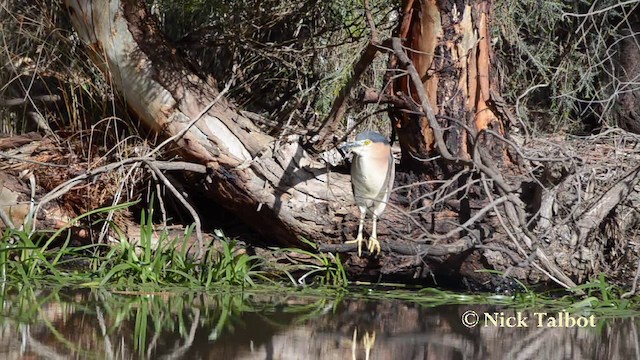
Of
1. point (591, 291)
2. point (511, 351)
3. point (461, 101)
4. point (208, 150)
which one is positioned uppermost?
point (461, 101)

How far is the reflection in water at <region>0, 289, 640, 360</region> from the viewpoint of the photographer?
3111 millimetres

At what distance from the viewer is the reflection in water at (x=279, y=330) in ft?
10.2

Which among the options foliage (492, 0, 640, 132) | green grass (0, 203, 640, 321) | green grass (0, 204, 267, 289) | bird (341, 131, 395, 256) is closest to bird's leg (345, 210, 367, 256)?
bird (341, 131, 395, 256)

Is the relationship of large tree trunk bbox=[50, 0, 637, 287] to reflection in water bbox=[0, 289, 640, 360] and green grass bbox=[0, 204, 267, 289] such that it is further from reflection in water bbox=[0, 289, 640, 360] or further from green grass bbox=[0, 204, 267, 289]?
reflection in water bbox=[0, 289, 640, 360]

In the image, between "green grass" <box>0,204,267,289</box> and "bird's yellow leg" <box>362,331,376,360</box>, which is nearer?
"bird's yellow leg" <box>362,331,376,360</box>

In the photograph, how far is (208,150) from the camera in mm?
5480

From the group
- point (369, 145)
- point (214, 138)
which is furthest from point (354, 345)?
point (214, 138)

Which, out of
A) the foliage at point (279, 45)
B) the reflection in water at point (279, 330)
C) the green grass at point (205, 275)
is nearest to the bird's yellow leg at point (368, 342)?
the reflection in water at point (279, 330)

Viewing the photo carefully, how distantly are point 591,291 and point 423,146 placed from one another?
125 centimetres

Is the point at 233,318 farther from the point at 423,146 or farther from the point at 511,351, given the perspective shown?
the point at 423,146

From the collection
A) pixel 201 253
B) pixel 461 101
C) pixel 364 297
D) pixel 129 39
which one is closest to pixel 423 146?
pixel 461 101

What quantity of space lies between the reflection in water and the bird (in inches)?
27.5

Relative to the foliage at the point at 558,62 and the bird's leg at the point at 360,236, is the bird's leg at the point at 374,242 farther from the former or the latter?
the foliage at the point at 558,62

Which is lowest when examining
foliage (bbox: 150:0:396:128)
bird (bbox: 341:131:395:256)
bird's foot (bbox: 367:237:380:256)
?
bird's foot (bbox: 367:237:380:256)
